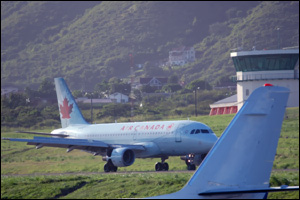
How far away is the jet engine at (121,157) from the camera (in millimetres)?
34969

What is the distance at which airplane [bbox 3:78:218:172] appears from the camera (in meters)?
33.9

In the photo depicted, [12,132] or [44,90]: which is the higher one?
[44,90]

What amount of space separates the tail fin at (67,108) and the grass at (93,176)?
3.27 meters

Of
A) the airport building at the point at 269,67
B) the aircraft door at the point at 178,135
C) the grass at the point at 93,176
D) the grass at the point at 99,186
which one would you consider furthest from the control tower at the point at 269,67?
the grass at the point at 99,186

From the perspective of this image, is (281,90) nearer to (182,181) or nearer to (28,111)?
(182,181)

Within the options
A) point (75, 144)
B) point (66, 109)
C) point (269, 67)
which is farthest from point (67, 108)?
point (269, 67)

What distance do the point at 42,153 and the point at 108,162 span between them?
18.3 metres

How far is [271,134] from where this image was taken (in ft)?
33.4

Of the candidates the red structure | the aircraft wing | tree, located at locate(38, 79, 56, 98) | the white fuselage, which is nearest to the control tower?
the red structure

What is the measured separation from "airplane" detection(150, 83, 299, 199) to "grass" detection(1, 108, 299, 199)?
1082 centimetres

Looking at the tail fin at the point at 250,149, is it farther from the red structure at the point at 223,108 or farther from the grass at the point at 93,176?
the red structure at the point at 223,108

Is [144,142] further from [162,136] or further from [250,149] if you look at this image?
[250,149]

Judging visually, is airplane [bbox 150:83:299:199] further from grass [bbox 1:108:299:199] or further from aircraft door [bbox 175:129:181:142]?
aircraft door [bbox 175:129:181:142]

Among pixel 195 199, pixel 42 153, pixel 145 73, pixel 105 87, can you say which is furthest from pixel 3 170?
pixel 145 73
